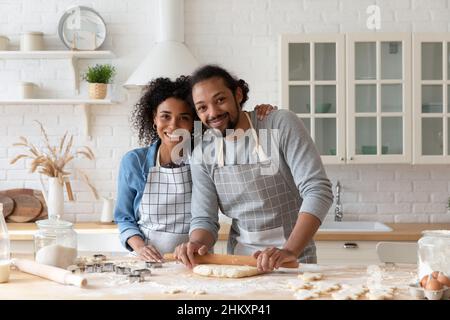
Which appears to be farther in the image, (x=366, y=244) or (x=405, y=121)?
(x=405, y=121)

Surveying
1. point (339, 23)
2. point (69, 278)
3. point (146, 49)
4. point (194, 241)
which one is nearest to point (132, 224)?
point (194, 241)

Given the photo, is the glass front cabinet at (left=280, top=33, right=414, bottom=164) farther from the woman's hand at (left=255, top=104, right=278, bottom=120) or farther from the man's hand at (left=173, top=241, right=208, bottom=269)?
the man's hand at (left=173, top=241, right=208, bottom=269)

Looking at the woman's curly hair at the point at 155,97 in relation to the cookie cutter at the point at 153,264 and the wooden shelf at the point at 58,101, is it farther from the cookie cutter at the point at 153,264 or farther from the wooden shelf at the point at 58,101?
the wooden shelf at the point at 58,101

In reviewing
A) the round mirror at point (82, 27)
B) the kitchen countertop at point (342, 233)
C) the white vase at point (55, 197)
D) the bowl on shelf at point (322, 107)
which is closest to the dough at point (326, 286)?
the kitchen countertop at point (342, 233)

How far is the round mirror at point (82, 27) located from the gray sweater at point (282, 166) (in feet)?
7.62

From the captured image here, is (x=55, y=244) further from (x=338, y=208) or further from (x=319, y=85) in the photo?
(x=338, y=208)

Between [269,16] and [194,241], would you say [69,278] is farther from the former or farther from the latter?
[269,16]

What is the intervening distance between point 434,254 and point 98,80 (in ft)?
10.7

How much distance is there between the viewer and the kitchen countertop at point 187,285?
6.27 feet

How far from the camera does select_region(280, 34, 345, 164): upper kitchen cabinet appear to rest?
4434mm

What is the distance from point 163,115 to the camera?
285 centimetres

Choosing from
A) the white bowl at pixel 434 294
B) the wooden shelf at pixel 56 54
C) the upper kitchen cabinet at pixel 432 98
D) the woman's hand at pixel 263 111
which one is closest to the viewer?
the white bowl at pixel 434 294

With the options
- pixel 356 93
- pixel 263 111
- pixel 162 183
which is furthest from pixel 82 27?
pixel 263 111

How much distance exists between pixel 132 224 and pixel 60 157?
212 cm
